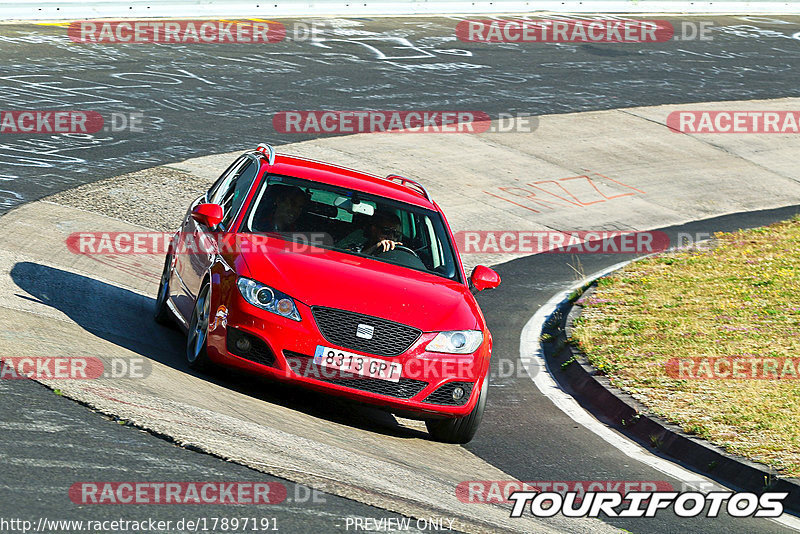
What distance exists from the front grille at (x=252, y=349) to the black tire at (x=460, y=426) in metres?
1.31

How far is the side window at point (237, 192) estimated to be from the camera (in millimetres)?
8922

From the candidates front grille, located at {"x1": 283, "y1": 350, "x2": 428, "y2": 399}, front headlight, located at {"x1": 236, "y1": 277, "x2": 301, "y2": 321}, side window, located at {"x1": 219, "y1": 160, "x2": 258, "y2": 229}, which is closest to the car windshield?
side window, located at {"x1": 219, "y1": 160, "x2": 258, "y2": 229}

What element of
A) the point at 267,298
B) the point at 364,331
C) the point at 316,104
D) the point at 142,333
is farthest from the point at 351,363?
the point at 316,104

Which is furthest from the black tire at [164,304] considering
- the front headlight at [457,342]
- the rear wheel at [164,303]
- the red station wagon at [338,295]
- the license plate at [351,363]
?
the front headlight at [457,342]

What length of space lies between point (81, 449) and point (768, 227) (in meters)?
13.3

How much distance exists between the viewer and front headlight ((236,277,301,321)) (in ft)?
24.8

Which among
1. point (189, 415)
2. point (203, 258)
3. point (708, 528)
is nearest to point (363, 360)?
point (189, 415)

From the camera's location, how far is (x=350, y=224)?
350 inches

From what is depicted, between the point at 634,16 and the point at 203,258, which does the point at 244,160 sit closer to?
the point at 203,258

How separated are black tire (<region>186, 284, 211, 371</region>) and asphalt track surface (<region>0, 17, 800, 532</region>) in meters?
1.38

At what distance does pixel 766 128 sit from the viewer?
2339 cm

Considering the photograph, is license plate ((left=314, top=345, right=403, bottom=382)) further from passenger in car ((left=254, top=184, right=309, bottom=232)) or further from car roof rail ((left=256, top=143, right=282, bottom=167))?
car roof rail ((left=256, top=143, right=282, bottom=167))

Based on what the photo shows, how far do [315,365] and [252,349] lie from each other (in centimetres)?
47

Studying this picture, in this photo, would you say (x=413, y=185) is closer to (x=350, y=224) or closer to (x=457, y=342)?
(x=350, y=224)
